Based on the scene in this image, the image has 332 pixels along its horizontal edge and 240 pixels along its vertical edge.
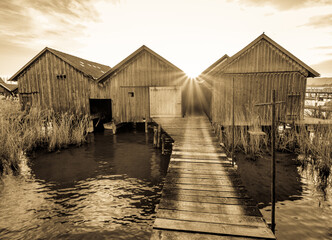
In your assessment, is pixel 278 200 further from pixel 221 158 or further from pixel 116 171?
pixel 116 171

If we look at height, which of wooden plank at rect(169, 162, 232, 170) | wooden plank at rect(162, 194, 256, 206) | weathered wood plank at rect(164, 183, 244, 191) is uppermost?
wooden plank at rect(169, 162, 232, 170)

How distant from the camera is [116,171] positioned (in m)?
9.88

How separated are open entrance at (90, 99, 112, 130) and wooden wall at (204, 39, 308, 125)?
1231 centimetres

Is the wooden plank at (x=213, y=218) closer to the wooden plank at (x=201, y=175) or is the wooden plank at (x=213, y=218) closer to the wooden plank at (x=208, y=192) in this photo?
the wooden plank at (x=208, y=192)

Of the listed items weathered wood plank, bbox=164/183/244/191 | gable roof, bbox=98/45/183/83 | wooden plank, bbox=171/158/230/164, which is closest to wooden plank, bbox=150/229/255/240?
weathered wood plank, bbox=164/183/244/191

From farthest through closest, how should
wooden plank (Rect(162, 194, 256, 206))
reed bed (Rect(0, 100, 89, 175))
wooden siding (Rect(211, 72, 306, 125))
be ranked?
1. wooden siding (Rect(211, 72, 306, 125))
2. reed bed (Rect(0, 100, 89, 175))
3. wooden plank (Rect(162, 194, 256, 206))

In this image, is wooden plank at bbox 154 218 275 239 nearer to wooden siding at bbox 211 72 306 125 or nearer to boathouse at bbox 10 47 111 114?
wooden siding at bbox 211 72 306 125

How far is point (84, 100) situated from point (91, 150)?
6078 millimetres

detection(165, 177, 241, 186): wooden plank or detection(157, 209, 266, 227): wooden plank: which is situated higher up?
detection(165, 177, 241, 186): wooden plank

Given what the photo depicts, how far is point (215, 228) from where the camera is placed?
13.7 feet

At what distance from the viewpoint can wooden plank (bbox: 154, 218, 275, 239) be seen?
4020 millimetres

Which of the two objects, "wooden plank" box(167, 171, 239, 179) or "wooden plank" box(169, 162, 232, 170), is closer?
"wooden plank" box(167, 171, 239, 179)

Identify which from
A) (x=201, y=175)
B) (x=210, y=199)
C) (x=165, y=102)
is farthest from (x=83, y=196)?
(x=165, y=102)

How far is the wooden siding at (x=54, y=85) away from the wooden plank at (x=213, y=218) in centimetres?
1500
